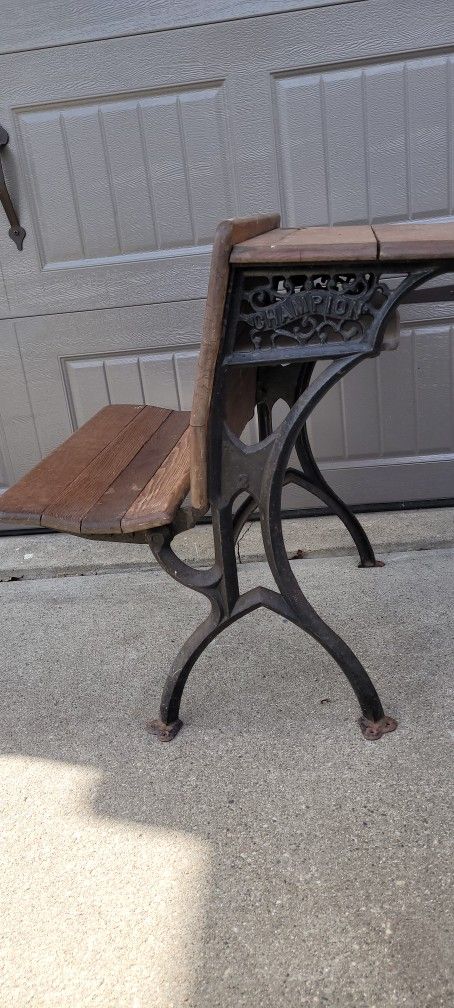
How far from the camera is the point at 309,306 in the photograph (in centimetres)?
152

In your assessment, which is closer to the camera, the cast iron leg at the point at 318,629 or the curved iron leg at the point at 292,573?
the curved iron leg at the point at 292,573

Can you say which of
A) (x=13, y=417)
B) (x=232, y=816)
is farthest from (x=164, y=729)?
(x=13, y=417)

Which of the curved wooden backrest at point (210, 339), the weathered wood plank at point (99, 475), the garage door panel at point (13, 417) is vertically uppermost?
the curved wooden backrest at point (210, 339)

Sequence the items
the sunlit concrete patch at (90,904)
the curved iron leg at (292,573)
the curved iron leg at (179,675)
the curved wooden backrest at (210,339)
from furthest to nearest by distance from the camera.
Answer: the curved iron leg at (179,675) < the curved iron leg at (292,573) < the curved wooden backrest at (210,339) < the sunlit concrete patch at (90,904)

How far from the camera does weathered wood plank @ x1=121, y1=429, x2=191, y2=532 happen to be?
1.62m

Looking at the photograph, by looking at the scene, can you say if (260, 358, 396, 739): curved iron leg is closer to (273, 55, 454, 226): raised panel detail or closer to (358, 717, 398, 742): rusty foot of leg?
(358, 717, 398, 742): rusty foot of leg

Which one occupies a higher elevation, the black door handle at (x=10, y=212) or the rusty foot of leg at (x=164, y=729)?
the black door handle at (x=10, y=212)

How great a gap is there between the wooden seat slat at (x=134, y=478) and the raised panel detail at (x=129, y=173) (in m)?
0.78

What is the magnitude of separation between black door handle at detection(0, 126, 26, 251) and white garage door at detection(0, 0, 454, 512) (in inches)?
1.3

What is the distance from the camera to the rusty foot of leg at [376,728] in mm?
1802

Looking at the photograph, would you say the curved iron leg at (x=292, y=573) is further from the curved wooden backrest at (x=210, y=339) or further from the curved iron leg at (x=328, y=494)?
the curved iron leg at (x=328, y=494)

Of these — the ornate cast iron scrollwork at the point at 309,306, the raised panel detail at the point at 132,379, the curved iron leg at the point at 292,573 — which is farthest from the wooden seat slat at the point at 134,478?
the raised panel detail at the point at 132,379

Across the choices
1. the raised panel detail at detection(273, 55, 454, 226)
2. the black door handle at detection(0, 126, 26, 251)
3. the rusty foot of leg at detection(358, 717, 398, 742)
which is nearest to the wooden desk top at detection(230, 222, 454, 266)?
the rusty foot of leg at detection(358, 717, 398, 742)

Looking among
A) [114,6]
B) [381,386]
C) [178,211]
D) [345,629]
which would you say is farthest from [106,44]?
[345,629]
